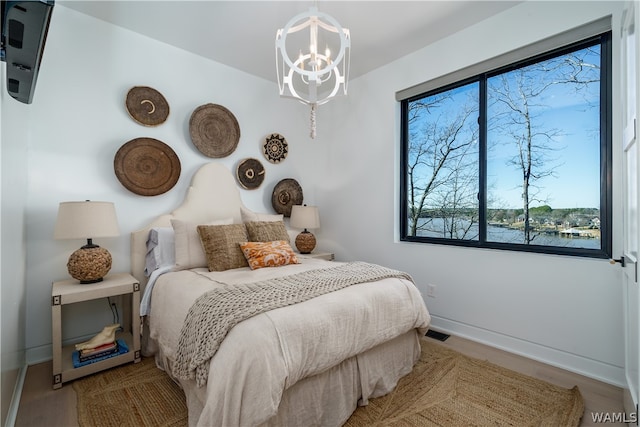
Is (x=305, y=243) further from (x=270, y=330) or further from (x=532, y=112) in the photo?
(x=532, y=112)

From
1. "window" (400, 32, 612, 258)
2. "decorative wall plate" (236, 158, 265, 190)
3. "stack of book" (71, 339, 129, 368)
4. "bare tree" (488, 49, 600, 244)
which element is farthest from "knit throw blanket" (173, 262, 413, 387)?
"decorative wall plate" (236, 158, 265, 190)

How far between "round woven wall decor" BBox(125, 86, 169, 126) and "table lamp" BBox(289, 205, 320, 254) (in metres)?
1.67

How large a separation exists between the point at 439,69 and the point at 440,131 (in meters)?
0.58

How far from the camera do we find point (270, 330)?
134 cm

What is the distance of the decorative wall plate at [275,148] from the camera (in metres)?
3.67

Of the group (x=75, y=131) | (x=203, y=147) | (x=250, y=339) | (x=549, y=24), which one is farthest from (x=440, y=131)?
(x=75, y=131)

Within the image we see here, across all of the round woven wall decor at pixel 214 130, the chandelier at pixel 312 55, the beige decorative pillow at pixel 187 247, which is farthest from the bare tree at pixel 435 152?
the beige decorative pillow at pixel 187 247

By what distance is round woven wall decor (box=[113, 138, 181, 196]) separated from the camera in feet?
8.55

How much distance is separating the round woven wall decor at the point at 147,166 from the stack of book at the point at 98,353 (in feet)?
4.12

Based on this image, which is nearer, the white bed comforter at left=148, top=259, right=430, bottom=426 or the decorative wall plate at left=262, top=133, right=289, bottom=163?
the white bed comforter at left=148, top=259, right=430, bottom=426

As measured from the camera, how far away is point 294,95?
1.98 metres

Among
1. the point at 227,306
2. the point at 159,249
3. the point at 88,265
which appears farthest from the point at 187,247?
the point at 227,306

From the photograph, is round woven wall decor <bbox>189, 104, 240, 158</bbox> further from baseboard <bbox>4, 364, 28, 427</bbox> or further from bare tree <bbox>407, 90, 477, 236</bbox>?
baseboard <bbox>4, 364, 28, 427</bbox>

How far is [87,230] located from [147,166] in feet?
2.83
